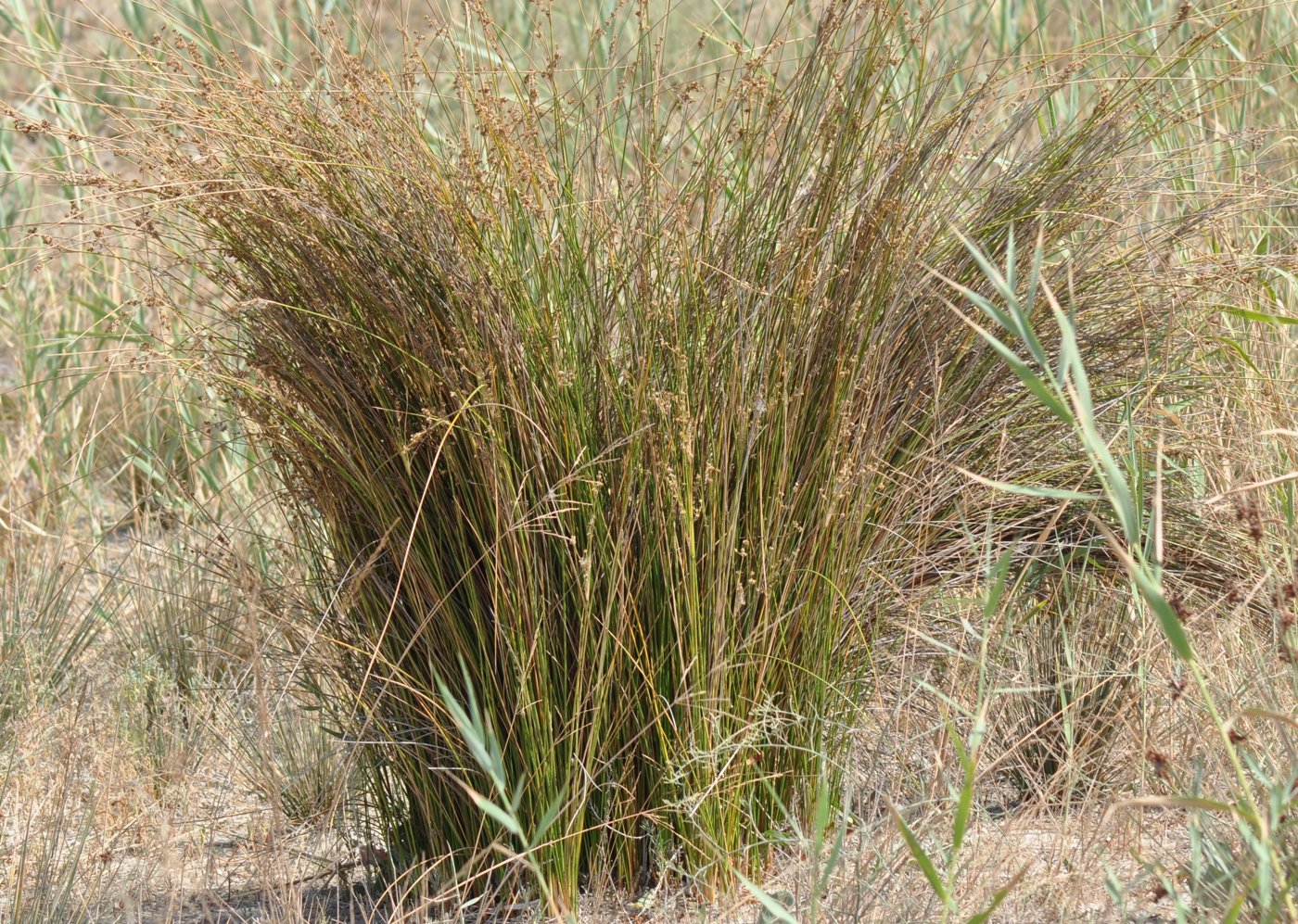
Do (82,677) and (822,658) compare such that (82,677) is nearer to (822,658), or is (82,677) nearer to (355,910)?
(355,910)

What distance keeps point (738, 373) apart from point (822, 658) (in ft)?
1.42

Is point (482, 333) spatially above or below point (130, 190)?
below

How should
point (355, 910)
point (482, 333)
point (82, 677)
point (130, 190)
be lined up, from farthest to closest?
point (82, 677), point (355, 910), point (482, 333), point (130, 190)

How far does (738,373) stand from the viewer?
1.90 m

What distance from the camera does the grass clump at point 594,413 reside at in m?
1.84

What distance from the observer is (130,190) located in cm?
160

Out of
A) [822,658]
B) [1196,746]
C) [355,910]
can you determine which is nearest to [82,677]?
[355,910]

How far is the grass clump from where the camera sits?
1.84m

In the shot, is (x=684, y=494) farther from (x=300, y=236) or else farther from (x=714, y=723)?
(x=300, y=236)

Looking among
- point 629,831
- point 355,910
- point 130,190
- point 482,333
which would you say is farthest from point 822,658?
point 130,190

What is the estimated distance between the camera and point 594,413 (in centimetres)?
194

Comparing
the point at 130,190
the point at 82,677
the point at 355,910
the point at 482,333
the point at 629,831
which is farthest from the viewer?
the point at 82,677

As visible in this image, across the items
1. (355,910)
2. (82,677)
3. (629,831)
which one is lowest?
(82,677)

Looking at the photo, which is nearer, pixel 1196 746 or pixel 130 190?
pixel 130 190
